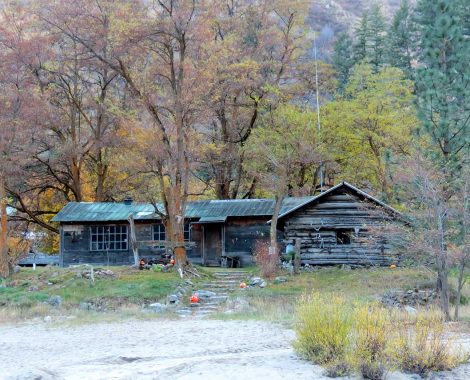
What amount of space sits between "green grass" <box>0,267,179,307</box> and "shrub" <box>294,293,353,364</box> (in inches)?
506

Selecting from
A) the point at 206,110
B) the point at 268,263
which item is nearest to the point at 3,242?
the point at 206,110

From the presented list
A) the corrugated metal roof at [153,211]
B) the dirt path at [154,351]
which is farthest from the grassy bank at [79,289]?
the corrugated metal roof at [153,211]

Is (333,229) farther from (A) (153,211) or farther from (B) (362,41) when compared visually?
(B) (362,41)

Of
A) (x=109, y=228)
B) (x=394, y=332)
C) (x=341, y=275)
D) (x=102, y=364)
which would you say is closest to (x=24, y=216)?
(x=109, y=228)

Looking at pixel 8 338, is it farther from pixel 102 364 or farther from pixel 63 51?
pixel 63 51

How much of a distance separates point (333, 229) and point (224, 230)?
275 inches

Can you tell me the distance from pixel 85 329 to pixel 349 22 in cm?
10990

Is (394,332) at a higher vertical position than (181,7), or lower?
lower

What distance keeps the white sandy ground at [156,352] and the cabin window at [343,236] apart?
12.5 metres

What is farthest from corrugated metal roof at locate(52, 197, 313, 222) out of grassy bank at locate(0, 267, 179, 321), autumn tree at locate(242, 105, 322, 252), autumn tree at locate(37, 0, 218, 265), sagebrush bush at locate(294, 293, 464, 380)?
sagebrush bush at locate(294, 293, 464, 380)

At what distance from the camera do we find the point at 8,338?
51.8 ft

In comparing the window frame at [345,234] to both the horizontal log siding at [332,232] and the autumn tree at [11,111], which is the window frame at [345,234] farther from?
the autumn tree at [11,111]

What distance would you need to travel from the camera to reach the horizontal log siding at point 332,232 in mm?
28406

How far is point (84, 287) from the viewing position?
2395cm
